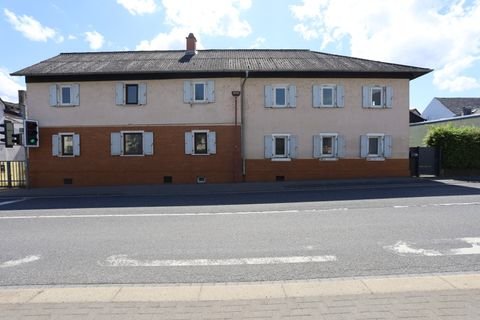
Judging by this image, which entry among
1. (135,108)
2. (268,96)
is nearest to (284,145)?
(268,96)

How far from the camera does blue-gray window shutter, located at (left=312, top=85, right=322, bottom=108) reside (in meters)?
19.9

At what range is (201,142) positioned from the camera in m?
19.9

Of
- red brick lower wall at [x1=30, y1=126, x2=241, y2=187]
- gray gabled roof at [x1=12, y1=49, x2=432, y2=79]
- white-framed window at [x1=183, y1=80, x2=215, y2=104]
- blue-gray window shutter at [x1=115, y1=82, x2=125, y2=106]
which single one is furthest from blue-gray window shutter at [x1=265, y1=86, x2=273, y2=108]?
blue-gray window shutter at [x1=115, y1=82, x2=125, y2=106]

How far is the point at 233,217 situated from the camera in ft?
30.5

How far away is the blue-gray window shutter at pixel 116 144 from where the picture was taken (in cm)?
1978

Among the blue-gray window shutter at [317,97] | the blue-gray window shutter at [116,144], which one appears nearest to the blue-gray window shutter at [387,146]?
the blue-gray window shutter at [317,97]

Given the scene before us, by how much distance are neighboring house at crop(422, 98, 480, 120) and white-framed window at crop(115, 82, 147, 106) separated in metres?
41.3

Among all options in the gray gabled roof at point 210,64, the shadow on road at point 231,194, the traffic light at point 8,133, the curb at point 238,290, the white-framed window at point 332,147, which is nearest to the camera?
the curb at point 238,290

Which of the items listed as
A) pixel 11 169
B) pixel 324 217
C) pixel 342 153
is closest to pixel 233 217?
pixel 324 217

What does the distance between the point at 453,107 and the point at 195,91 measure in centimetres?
4077

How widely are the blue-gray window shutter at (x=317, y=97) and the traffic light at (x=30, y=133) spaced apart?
14.3 meters

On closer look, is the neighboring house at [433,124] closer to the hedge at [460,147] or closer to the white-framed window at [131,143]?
the hedge at [460,147]

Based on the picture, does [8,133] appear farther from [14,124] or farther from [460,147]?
[460,147]

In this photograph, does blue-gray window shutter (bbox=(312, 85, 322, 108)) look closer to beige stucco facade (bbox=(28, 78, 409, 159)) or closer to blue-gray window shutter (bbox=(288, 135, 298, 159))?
beige stucco facade (bbox=(28, 78, 409, 159))
